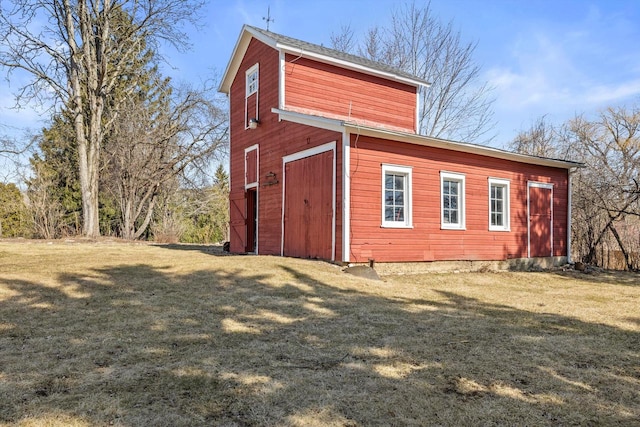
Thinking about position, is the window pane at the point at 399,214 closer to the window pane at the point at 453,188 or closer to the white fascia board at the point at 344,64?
the window pane at the point at 453,188

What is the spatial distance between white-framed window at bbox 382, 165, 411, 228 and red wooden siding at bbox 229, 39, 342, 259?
1.32m

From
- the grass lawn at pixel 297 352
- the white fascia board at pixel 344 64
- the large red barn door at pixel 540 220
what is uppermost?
the white fascia board at pixel 344 64

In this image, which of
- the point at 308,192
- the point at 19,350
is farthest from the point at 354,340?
the point at 308,192

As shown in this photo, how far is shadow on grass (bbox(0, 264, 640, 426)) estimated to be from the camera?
298 centimetres

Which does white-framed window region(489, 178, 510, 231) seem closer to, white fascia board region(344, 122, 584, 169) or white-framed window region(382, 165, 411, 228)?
white fascia board region(344, 122, 584, 169)

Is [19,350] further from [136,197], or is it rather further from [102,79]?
[136,197]

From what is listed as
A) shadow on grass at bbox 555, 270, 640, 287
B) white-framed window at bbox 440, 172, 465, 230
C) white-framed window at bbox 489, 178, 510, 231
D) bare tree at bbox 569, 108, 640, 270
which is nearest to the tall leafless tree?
bare tree at bbox 569, 108, 640, 270

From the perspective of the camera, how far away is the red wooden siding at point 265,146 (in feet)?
37.1

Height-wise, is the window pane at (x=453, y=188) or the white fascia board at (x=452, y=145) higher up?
the white fascia board at (x=452, y=145)

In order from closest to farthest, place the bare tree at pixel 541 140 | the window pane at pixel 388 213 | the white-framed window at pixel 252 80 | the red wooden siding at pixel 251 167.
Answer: the window pane at pixel 388 213 → the red wooden siding at pixel 251 167 → the white-framed window at pixel 252 80 → the bare tree at pixel 541 140

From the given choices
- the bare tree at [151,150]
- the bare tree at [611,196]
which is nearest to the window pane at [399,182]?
the bare tree at [611,196]

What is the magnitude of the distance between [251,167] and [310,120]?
4.00 meters

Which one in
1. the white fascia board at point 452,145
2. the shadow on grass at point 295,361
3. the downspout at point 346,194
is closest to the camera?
the shadow on grass at point 295,361

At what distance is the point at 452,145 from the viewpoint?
446 inches
